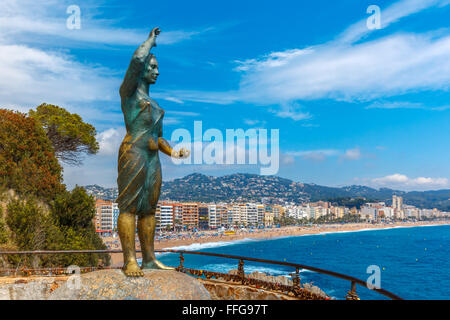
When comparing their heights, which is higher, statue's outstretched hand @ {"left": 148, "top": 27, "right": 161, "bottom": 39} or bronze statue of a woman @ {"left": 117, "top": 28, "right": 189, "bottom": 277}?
statue's outstretched hand @ {"left": 148, "top": 27, "right": 161, "bottom": 39}

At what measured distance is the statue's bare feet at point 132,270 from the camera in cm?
586

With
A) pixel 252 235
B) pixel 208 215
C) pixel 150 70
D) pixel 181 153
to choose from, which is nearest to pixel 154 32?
pixel 150 70

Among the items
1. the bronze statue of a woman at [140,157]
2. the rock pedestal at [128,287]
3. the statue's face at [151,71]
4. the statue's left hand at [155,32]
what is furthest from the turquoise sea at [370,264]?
the statue's left hand at [155,32]

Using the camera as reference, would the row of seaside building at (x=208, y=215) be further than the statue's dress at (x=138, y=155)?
Yes

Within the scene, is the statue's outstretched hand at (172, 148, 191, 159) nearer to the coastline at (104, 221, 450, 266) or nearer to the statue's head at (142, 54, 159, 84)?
the statue's head at (142, 54, 159, 84)

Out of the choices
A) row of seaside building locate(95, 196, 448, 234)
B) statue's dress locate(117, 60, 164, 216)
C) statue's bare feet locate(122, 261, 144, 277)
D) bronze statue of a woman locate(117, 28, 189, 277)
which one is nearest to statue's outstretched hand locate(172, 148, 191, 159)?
bronze statue of a woman locate(117, 28, 189, 277)

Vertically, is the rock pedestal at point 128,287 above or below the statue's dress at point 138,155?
below

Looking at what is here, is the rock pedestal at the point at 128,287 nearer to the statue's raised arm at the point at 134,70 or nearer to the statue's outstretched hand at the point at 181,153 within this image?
the statue's outstretched hand at the point at 181,153

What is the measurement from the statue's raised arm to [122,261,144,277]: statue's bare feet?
102 inches

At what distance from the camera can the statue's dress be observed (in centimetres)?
620

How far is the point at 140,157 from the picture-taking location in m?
6.22

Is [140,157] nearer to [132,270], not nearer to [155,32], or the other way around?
[132,270]

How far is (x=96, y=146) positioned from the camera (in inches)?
1098

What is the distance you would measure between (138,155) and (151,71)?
141 centimetres
